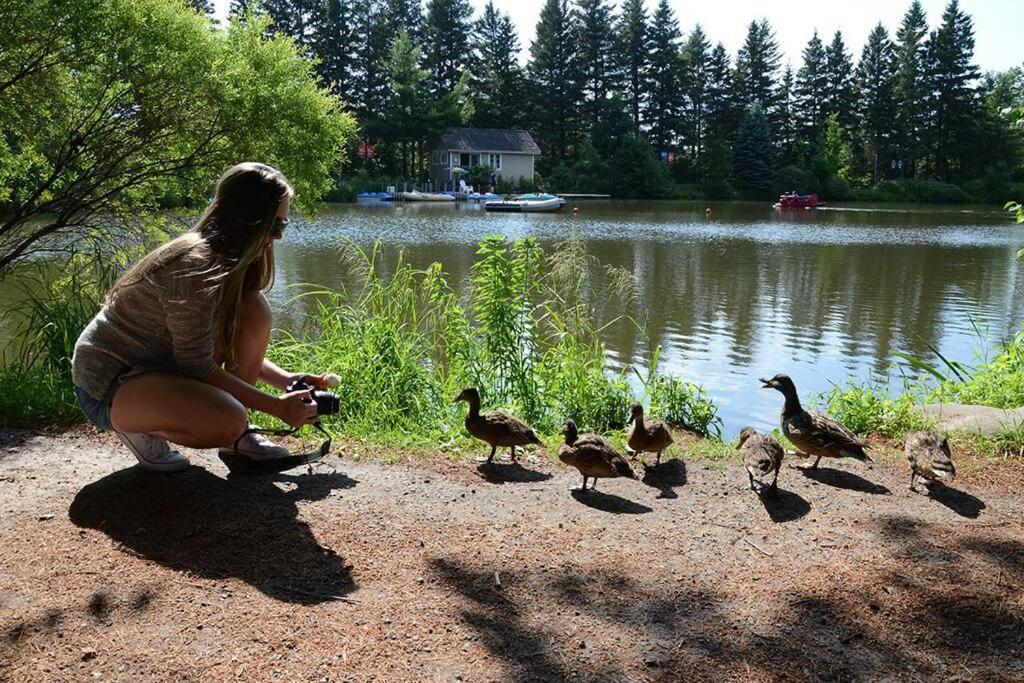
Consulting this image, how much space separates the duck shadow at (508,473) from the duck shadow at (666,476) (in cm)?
62

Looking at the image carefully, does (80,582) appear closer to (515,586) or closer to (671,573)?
(515,586)

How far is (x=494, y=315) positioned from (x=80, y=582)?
4.60 m

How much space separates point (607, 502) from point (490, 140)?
68263mm

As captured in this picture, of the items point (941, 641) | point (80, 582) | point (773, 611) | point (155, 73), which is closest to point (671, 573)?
point (773, 611)

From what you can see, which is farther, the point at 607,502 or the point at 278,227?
the point at 607,502

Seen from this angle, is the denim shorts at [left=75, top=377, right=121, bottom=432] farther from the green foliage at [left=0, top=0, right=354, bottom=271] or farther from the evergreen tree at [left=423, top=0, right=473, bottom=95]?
the evergreen tree at [left=423, top=0, right=473, bottom=95]

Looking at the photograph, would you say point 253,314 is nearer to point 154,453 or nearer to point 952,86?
point 154,453

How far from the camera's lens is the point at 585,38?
76.6 metres

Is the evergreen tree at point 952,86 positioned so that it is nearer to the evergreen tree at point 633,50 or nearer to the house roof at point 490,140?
the evergreen tree at point 633,50

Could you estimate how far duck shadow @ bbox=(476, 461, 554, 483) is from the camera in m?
4.91

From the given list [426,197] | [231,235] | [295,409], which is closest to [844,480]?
[295,409]

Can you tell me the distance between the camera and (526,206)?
165ft

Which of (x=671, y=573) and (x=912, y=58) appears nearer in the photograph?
(x=671, y=573)

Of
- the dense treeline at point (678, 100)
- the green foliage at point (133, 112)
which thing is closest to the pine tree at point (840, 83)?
the dense treeline at point (678, 100)
